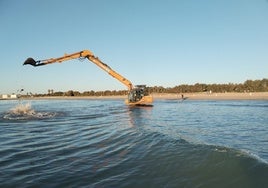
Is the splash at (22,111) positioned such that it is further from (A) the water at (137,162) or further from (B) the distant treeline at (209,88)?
(B) the distant treeline at (209,88)

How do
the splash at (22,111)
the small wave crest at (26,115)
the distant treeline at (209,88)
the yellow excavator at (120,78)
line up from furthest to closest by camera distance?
the distant treeline at (209,88) < the yellow excavator at (120,78) < the splash at (22,111) < the small wave crest at (26,115)

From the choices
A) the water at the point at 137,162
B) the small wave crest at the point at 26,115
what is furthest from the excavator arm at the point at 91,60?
the water at the point at 137,162

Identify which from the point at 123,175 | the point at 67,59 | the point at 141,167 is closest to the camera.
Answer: the point at 123,175

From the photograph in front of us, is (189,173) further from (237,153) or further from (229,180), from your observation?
(237,153)

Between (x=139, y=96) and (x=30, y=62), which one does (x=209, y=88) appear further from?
(x=30, y=62)

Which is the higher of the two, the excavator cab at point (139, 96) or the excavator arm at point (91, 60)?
the excavator arm at point (91, 60)

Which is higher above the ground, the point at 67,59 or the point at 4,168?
the point at 67,59

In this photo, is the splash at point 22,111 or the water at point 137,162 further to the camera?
the splash at point 22,111

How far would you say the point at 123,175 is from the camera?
757cm

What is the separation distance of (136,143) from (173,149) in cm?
210

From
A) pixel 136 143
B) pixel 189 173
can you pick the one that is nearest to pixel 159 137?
pixel 136 143

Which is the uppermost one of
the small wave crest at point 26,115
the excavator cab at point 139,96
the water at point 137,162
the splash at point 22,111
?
the excavator cab at point 139,96

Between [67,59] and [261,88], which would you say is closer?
[67,59]

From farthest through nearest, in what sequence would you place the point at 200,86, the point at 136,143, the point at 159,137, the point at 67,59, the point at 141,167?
1. the point at 200,86
2. the point at 67,59
3. the point at 159,137
4. the point at 136,143
5. the point at 141,167
